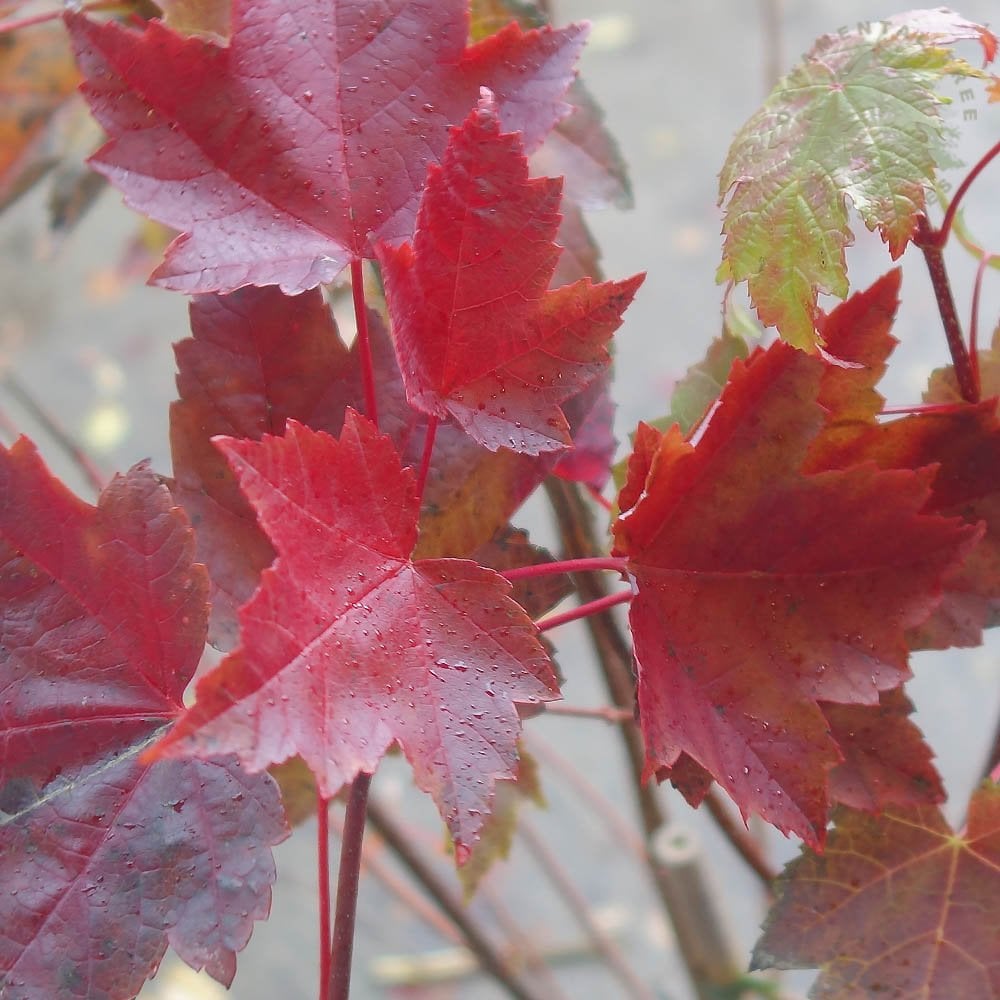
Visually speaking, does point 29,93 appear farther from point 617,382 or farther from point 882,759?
point 617,382

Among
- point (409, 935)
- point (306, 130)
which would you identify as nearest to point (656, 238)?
point (409, 935)

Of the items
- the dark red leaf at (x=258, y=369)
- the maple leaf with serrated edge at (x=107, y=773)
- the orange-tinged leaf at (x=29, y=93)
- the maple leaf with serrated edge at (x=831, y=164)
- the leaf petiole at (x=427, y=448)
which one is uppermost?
the orange-tinged leaf at (x=29, y=93)

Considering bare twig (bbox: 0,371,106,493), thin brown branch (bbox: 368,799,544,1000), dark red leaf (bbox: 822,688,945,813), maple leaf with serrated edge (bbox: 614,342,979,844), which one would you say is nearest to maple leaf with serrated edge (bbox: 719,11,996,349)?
maple leaf with serrated edge (bbox: 614,342,979,844)

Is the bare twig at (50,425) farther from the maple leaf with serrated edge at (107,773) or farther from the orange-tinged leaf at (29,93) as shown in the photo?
the maple leaf with serrated edge at (107,773)

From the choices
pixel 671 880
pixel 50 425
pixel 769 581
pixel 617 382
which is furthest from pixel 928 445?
pixel 617 382

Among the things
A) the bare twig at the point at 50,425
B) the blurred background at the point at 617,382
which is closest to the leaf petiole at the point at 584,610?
the bare twig at the point at 50,425

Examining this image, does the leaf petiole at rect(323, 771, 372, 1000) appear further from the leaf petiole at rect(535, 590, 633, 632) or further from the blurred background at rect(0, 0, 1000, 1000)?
the blurred background at rect(0, 0, 1000, 1000)
